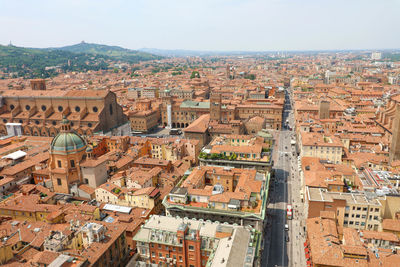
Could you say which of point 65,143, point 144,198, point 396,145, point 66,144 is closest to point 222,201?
point 144,198

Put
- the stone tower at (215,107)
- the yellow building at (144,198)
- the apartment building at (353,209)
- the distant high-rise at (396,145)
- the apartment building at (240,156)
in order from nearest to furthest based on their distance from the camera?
the apartment building at (353,209), the yellow building at (144,198), the apartment building at (240,156), the distant high-rise at (396,145), the stone tower at (215,107)

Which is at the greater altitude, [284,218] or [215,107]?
[215,107]

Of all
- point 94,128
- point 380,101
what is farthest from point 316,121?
point 94,128

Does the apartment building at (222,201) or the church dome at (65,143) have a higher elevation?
the church dome at (65,143)

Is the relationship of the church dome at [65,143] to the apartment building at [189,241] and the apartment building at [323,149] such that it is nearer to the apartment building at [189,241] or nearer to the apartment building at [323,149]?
the apartment building at [189,241]

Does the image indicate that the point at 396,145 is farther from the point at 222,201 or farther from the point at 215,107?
the point at 222,201

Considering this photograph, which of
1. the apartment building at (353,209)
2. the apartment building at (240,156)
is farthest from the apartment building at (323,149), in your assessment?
the apartment building at (353,209)

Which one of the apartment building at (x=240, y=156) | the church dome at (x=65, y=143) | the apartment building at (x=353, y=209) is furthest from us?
the apartment building at (x=240, y=156)
